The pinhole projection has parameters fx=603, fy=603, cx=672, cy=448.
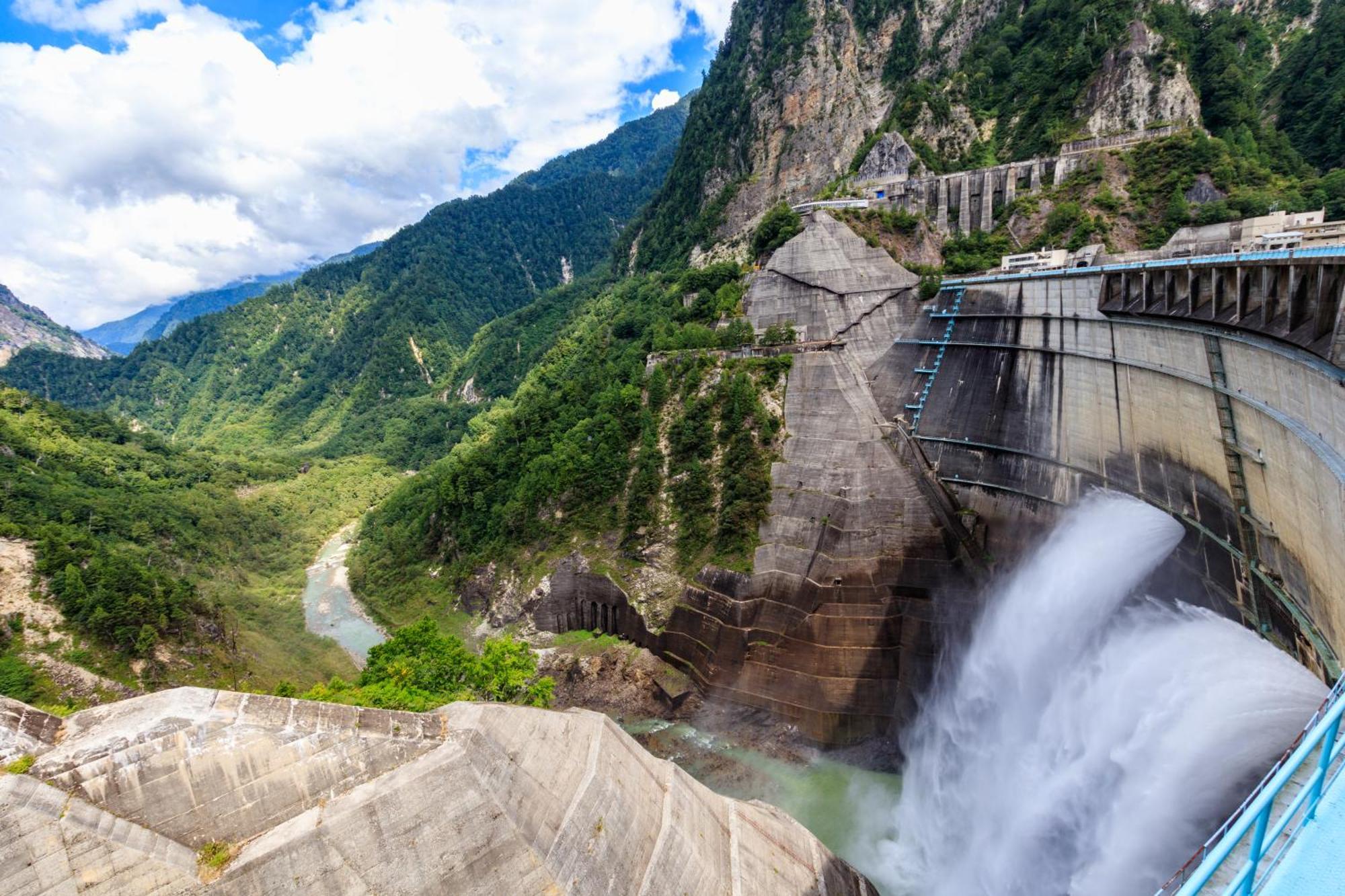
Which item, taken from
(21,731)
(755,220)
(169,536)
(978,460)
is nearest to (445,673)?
(21,731)

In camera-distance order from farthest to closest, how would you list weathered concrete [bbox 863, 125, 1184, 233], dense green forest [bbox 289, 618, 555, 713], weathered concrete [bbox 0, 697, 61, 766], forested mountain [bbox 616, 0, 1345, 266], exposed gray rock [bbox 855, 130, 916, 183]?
exposed gray rock [bbox 855, 130, 916, 183]
weathered concrete [bbox 863, 125, 1184, 233]
forested mountain [bbox 616, 0, 1345, 266]
dense green forest [bbox 289, 618, 555, 713]
weathered concrete [bbox 0, 697, 61, 766]

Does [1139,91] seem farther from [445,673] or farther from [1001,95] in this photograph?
[445,673]

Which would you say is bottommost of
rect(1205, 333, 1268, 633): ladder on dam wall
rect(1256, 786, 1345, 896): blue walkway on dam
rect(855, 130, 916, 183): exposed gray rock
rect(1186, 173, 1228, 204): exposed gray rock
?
rect(1205, 333, 1268, 633): ladder on dam wall

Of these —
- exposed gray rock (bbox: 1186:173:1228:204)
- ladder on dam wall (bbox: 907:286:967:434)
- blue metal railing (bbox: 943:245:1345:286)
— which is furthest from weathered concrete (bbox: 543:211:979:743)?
exposed gray rock (bbox: 1186:173:1228:204)

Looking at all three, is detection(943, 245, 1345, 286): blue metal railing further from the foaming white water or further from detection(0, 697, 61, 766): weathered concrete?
detection(0, 697, 61, 766): weathered concrete

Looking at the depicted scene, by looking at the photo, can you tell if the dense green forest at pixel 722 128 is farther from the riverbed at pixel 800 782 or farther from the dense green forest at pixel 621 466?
the riverbed at pixel 800 782

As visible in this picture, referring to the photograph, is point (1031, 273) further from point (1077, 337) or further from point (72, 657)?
point (72, 657)

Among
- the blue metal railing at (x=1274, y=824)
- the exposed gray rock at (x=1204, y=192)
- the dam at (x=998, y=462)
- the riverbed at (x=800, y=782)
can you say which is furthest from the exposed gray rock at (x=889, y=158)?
the blue metal railing at (x=1274, y=824)
